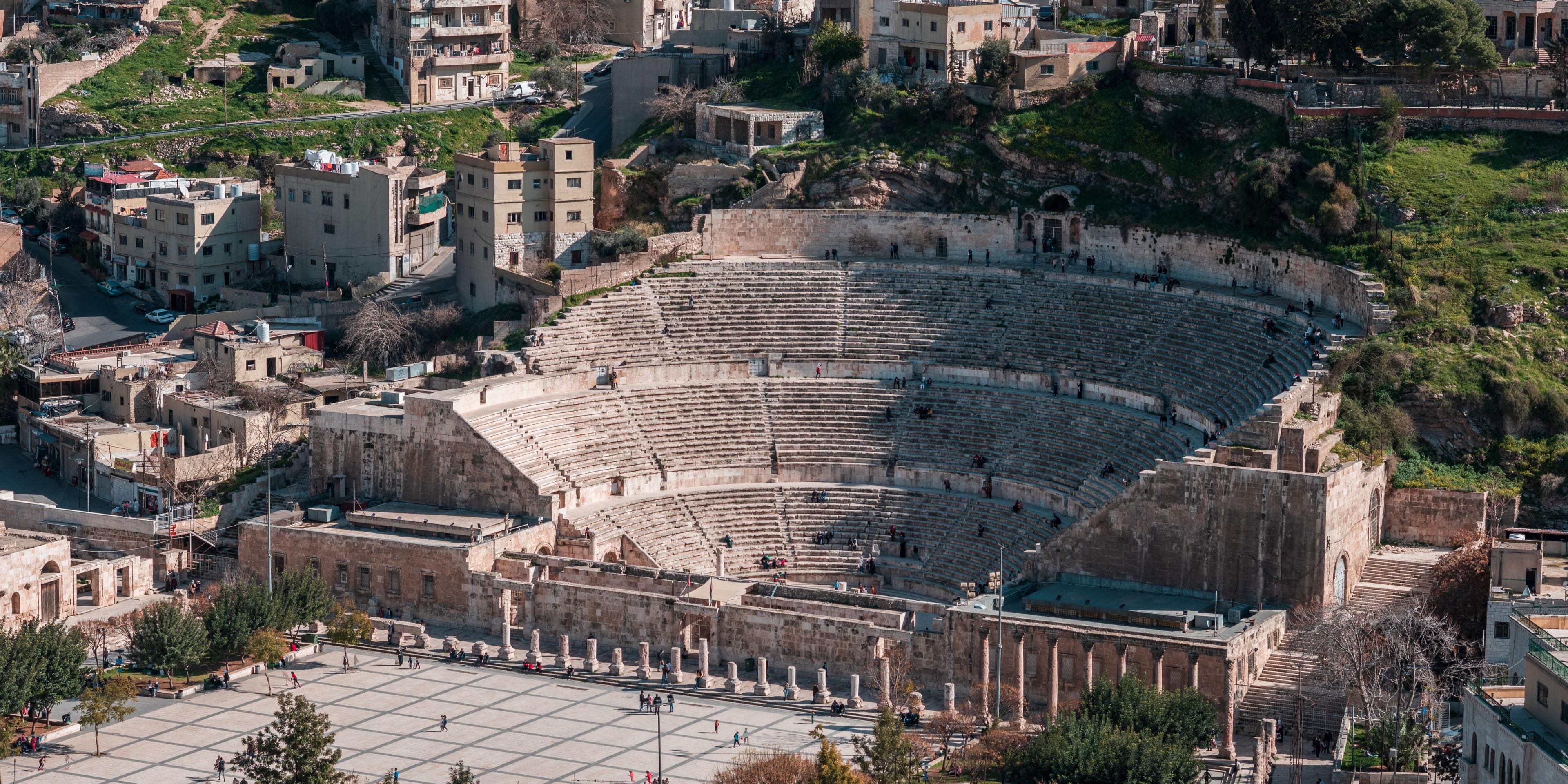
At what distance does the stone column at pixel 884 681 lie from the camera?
6656 cm

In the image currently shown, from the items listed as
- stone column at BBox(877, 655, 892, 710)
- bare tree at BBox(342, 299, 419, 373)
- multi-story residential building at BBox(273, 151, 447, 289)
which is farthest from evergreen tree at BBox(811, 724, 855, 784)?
multi-story residential building at BBox(273, 151, 447, 289)

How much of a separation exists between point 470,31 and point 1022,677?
5555 cm

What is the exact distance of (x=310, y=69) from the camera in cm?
11325

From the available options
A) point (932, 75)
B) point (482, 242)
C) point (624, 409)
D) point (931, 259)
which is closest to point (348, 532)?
point (624, 409)

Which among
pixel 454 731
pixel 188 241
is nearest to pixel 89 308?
pixel 188 241

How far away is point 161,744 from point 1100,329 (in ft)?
107

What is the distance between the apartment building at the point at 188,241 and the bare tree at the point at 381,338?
32.6 ft

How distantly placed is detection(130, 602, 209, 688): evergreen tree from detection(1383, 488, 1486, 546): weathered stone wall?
1275 inches

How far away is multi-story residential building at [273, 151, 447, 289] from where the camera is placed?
9312cm

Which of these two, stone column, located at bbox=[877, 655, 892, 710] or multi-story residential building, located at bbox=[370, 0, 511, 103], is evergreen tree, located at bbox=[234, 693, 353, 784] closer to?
stone column, located at bbox=[877, 655, 892, 710]

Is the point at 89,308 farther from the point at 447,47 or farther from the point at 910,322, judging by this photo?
the point at 910,322

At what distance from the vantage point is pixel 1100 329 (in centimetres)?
8194

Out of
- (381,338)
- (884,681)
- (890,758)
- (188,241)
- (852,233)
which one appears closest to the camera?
(890,758)

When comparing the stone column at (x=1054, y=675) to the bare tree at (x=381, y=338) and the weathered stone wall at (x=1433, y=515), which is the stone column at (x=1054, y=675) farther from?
the bare tree at (x=381, y=338)
